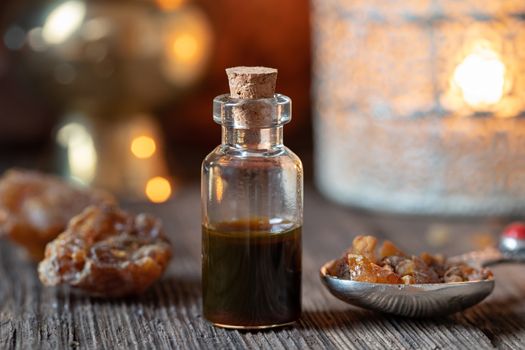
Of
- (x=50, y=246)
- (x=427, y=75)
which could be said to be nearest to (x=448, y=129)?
(x=427, y=75)

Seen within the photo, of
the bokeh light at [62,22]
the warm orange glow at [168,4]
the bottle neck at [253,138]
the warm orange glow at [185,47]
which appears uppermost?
the warm orange glow at [168,4]

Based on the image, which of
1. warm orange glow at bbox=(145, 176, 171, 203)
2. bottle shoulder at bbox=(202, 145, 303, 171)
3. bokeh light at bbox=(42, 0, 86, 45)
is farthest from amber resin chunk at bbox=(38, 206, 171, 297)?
bokeh light at bbox=(42, 0, 86, 45)

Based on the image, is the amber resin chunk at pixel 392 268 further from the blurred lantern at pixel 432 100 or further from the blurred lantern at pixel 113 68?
the blurred lantern at pixel 113 68

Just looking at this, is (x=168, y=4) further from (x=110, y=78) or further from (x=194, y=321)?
(x=194, y=321)

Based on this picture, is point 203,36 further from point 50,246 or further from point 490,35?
point 50,246

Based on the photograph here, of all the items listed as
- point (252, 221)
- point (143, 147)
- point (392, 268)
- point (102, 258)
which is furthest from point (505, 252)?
point (143, 147)

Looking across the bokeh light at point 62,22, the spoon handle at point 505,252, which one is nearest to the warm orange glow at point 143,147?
the bokeh light at point 62,22
